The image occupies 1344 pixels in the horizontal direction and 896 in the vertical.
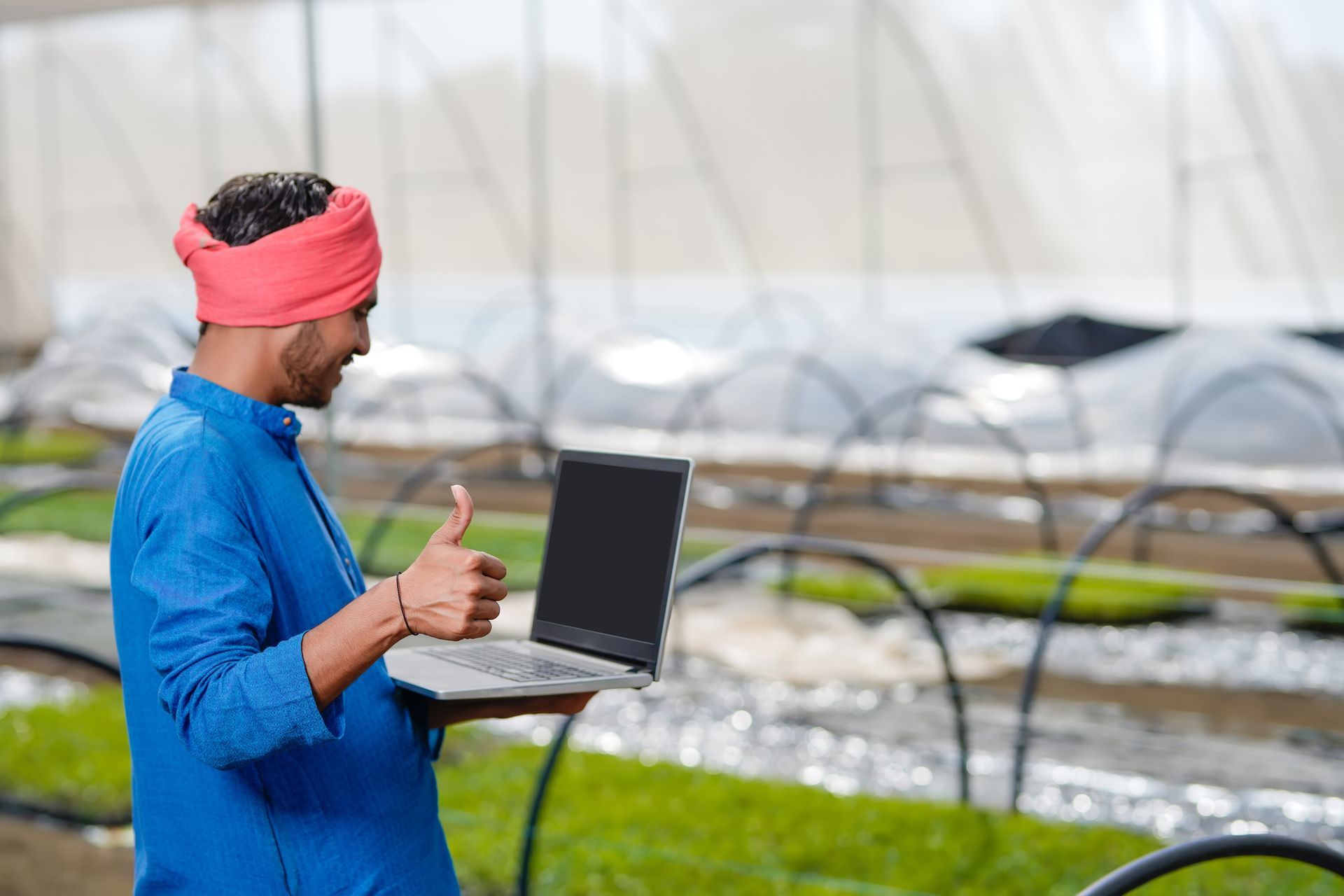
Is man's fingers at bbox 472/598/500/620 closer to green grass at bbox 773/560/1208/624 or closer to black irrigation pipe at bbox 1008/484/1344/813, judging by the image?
black irrigation pipe at bbox 1008/484/1344/813

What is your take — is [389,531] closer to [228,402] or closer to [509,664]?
[509,664]

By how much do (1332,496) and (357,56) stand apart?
27.4 ft

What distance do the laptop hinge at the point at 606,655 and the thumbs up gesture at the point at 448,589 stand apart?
379 millimetres

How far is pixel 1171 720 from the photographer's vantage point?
4.17 meters

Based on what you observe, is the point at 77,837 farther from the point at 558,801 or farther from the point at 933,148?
the point at 933,148

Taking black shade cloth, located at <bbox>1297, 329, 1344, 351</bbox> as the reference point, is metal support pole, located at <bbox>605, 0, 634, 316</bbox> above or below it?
above

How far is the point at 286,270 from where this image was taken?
1457 mm

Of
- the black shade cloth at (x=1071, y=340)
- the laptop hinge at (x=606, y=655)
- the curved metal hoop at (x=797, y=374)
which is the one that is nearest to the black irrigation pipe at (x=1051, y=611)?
the laptop hinge at (x=606, y=655)

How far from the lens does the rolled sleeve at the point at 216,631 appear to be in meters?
1.31

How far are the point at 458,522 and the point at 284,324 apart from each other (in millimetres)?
298

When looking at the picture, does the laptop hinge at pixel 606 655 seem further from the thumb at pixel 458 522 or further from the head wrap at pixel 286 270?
the head wrap at pixel 286 270

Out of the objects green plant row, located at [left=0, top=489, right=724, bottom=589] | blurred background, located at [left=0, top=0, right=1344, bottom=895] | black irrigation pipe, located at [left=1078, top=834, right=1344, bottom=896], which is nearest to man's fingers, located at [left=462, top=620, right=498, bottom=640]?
black irrigation pipe, located at [left=1078, top=834, right=1344, bottom=896]

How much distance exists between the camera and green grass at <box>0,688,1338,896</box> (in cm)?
328

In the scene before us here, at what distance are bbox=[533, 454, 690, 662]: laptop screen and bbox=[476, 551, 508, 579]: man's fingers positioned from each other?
37 centimetres
